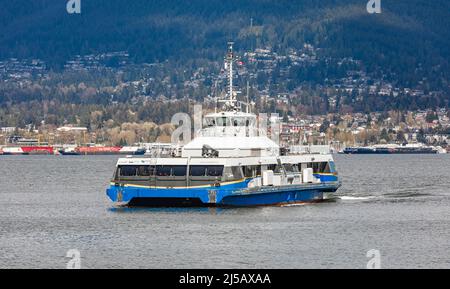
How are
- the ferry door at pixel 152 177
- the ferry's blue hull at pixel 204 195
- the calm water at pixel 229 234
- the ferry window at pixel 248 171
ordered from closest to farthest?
the calm water at pixel 229 234 → the ferry's blue hull at pixel 204 195 → the ferry door at pixel 152 177 → the ferry window at pixel 248 171

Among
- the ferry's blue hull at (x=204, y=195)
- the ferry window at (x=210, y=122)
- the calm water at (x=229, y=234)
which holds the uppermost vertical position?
the ferry window at (x=210, y=122)

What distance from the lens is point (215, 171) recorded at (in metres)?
74.4

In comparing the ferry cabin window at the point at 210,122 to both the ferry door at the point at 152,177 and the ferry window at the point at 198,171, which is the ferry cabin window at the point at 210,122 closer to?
the ferry window at the point at 198,171

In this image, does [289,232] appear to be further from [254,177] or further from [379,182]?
[379,182]

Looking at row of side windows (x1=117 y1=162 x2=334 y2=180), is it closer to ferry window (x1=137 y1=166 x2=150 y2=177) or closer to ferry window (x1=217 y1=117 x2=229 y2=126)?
ferry window (x1=137 y1=166 x2=150 y2=177)

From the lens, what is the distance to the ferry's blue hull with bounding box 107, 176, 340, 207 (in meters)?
73.9

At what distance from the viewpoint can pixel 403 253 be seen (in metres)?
59.3

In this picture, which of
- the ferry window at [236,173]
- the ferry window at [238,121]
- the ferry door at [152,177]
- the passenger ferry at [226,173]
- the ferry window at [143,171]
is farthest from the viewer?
the ferry window at [238,121]

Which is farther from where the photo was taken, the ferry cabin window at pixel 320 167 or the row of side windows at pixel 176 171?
the ferry cabin window at pixel 320 167

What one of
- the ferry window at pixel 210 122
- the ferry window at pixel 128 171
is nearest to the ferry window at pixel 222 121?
the ferry window at pixel 210 122

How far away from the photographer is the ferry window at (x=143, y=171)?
75.0 m

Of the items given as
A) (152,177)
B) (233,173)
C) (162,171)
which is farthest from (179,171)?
(233,173)
